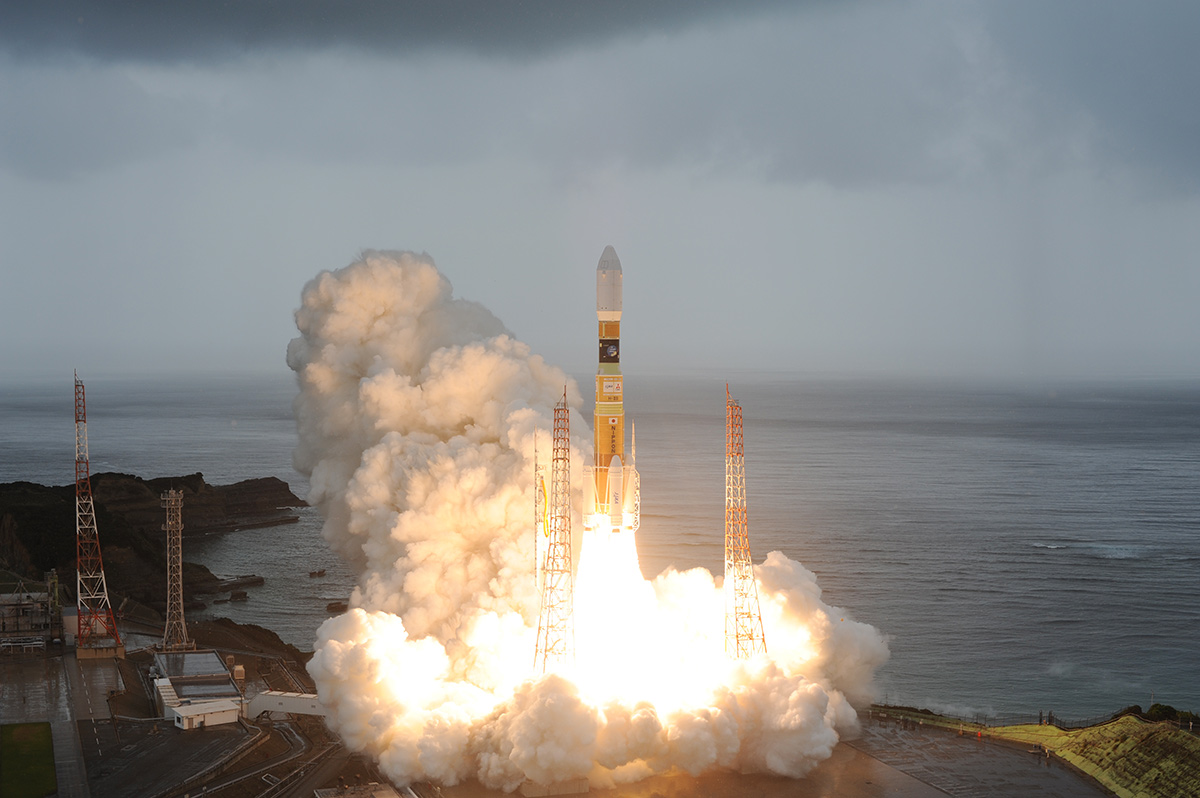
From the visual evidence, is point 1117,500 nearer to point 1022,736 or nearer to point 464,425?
point 1022,736

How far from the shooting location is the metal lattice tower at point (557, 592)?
36.2m

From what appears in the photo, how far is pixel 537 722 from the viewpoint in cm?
3225

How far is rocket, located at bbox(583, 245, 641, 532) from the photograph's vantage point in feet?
121

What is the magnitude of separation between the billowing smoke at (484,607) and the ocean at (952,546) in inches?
485

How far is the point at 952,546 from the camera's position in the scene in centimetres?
7850

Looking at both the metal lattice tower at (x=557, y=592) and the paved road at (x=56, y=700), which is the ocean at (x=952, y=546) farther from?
the metal lattice tower at (x=557, y=592)

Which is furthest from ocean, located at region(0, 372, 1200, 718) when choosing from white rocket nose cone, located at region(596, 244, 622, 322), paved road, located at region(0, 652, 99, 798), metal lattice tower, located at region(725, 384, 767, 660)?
white rocket nose cone, located at region(596, 244, 622, 322)

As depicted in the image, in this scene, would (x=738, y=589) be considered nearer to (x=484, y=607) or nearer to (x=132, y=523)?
(x=484, y=607)

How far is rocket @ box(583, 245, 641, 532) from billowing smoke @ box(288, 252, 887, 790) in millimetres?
974

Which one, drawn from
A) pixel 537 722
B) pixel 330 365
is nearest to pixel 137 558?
pixel 330 365

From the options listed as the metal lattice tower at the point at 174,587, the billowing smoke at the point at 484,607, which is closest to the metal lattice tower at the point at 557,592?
the billowing smoke at the point at 484,607

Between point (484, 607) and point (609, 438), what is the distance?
7.47 meters

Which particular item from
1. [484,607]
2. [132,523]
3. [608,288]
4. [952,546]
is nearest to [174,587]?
[484,607]

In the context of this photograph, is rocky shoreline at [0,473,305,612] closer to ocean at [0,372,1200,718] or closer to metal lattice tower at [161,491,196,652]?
ocean at [0,372,1200,718]
